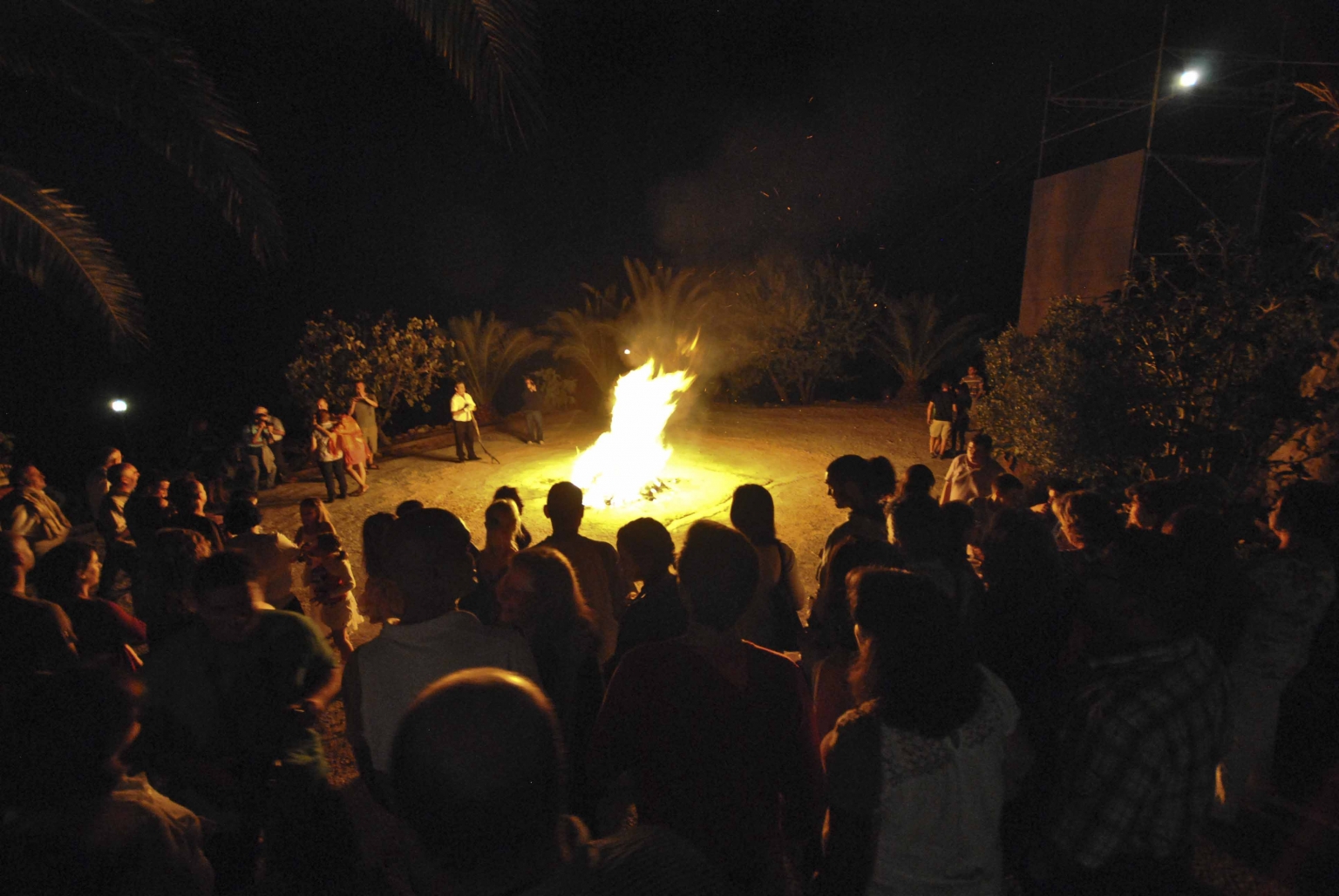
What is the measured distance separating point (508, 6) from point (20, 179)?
446 cm

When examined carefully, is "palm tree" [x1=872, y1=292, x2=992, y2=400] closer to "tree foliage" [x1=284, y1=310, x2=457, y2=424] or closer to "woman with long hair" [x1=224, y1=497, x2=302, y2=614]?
"tree foliage" [x1=284, y1=310, x2=457, y2=424]

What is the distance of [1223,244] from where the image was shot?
633cm

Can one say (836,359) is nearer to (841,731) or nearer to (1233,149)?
(1233,149)

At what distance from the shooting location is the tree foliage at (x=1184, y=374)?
5930mm

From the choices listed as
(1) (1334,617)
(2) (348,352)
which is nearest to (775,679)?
(1) (1334,617)

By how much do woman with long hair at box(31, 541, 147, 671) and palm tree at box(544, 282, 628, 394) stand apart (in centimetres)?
1680

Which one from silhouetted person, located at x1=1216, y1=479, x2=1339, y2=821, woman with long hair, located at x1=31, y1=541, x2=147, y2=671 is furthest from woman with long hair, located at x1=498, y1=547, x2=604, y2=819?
silhouetted person, located at x1=1216, y1=479, x2=1339, y2=821

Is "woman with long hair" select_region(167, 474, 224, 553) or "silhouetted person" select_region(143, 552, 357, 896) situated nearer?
"silhouetted person" select_region(143, 552, 357, 896)

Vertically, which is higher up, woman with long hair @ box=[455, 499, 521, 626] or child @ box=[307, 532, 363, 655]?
woman with long hair @ box=[455, 499, 521, 626]

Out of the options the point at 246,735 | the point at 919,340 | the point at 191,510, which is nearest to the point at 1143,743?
the point at 246,735

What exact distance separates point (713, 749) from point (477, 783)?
101 centimetres

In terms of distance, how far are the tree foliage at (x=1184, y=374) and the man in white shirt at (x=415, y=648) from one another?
19.7ft

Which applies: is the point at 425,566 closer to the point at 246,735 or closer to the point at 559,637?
the point at 559,637

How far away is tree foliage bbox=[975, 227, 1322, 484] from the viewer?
593 cm
